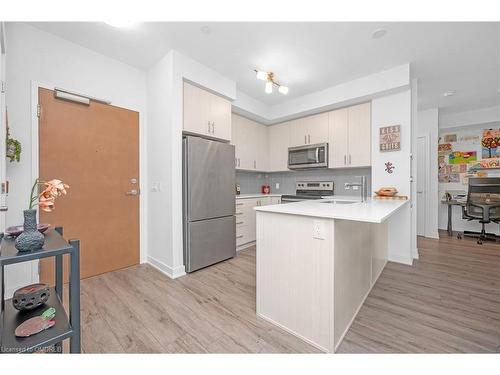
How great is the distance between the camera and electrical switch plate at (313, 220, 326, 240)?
132 cm

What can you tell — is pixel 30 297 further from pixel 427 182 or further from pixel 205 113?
pixel 427 182

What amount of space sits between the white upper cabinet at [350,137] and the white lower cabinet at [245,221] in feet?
4.73

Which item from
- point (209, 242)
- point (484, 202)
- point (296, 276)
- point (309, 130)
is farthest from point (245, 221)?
point (484, 202)

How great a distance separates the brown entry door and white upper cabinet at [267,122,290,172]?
244 centimetres

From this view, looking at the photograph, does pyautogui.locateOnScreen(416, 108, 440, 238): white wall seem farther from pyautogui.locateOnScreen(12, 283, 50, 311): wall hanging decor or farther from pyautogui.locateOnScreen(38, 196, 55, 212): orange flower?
pyautogui.locateOnScreen(12, 283, 50, 311): wall hanging decor

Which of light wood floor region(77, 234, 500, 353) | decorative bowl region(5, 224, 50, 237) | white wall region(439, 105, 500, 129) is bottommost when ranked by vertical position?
light wood floor region(77, 234, 500, 353)

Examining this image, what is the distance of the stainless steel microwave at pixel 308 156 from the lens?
140 inches

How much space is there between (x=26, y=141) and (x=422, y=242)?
18.4ft

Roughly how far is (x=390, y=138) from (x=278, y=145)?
187 centimetres

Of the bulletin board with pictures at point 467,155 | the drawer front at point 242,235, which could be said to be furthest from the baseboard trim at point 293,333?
the bulletin board with pictures at point 467,155

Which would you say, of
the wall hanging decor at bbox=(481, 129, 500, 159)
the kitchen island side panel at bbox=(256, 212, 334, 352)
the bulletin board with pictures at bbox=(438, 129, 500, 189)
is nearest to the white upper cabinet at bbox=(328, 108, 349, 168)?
the kitchen island side panel at bbox=(256, 212, 334, 352)

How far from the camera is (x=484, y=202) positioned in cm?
389

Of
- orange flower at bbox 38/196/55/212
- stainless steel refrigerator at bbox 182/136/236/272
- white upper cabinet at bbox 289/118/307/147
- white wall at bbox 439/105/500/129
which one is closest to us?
orange flower at bbox 38/196/55/212

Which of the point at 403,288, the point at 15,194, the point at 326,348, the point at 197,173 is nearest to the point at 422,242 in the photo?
the point at 403,288
